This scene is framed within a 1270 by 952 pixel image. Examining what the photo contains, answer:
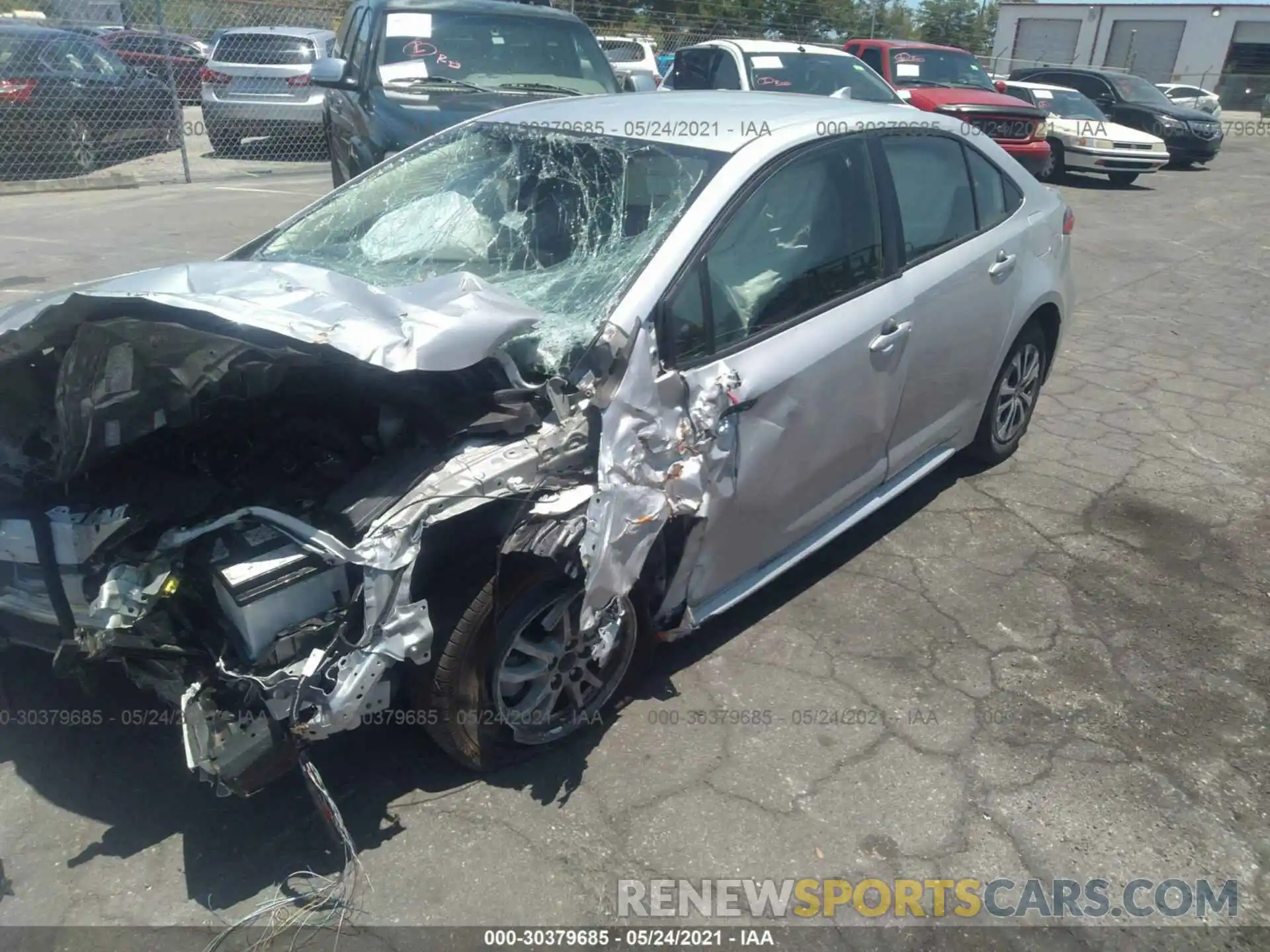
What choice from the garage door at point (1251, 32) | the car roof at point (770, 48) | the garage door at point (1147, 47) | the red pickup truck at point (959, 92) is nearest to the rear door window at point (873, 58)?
the red pickup truck at point (959, 92)

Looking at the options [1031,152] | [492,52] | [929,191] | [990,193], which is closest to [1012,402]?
[990,193]

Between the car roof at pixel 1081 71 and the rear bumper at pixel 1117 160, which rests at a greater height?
the car roof at pixel 1081 71

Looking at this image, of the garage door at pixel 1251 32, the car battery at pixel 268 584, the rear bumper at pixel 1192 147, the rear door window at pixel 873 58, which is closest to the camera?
the car battery at pixel 268 584

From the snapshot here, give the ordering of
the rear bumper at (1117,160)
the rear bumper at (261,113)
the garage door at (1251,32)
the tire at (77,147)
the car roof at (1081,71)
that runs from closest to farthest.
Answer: the tire at (77,147) < the rear bumper at (261,113) < the rear bumper at (1117,160) < the car roof at (1081,71) < the garage door at (1251,32)

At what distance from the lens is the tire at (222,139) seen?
13320 millimetres

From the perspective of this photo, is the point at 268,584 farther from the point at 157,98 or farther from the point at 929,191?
the point at 157,98

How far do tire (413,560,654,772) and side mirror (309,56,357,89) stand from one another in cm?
573

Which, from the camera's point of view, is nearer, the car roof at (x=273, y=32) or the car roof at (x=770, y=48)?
the car roof at (x=770, y=48)

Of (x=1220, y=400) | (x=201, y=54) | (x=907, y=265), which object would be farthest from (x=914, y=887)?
(x=201, y=54)

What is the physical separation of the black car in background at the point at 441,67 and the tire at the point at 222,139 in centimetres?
638

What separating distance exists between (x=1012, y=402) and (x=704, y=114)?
2.18m

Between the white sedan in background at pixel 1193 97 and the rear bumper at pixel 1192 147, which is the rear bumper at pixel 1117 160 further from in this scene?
the white sedan in background at pixel 1193 97

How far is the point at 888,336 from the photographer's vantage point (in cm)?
342

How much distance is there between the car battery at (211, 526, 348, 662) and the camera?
2.22 meters
